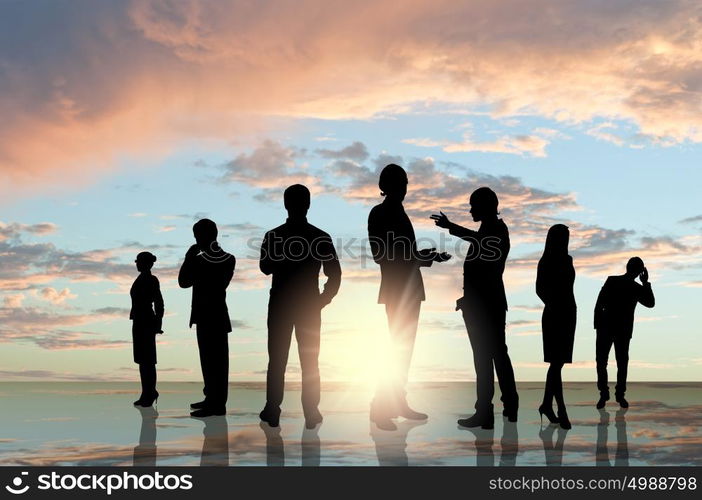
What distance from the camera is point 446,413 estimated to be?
1387 centimetres

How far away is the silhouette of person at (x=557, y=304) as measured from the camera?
36.8ft

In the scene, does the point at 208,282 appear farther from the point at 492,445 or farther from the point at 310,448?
the point at 492,445

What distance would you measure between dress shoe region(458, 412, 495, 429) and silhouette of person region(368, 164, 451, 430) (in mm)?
986

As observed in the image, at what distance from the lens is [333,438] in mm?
10406

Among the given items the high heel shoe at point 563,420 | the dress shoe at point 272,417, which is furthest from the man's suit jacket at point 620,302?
the dress shoe at point 272,417

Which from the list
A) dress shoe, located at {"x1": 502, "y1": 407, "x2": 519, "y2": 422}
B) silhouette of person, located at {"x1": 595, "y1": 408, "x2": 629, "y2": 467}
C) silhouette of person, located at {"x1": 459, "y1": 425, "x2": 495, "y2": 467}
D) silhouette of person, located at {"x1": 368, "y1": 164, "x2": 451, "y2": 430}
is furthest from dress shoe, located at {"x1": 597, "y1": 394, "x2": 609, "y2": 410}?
silhouette of person, located at {"x1": 368, "y1": 164, "x2": 451, "y2": 430}

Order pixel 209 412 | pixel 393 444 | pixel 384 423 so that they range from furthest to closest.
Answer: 1. pixel 209 412
2. pixel 384 423
3. pixel 393 444

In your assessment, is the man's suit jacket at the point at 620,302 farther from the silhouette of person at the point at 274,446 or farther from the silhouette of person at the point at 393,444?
the silhouette of person at the point at 274,446

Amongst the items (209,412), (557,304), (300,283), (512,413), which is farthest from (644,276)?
(209,412)

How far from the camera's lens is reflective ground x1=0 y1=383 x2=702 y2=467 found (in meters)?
8.95

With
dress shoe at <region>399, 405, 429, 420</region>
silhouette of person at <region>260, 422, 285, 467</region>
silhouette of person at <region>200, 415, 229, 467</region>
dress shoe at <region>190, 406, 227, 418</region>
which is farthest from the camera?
dress shoe at <region>190, 406, 227, 418</region>

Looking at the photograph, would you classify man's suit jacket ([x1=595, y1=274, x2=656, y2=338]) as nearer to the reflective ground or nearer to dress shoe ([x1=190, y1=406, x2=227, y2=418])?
the reflective ground

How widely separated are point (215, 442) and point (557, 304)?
4.63m

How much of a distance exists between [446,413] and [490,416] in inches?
108
